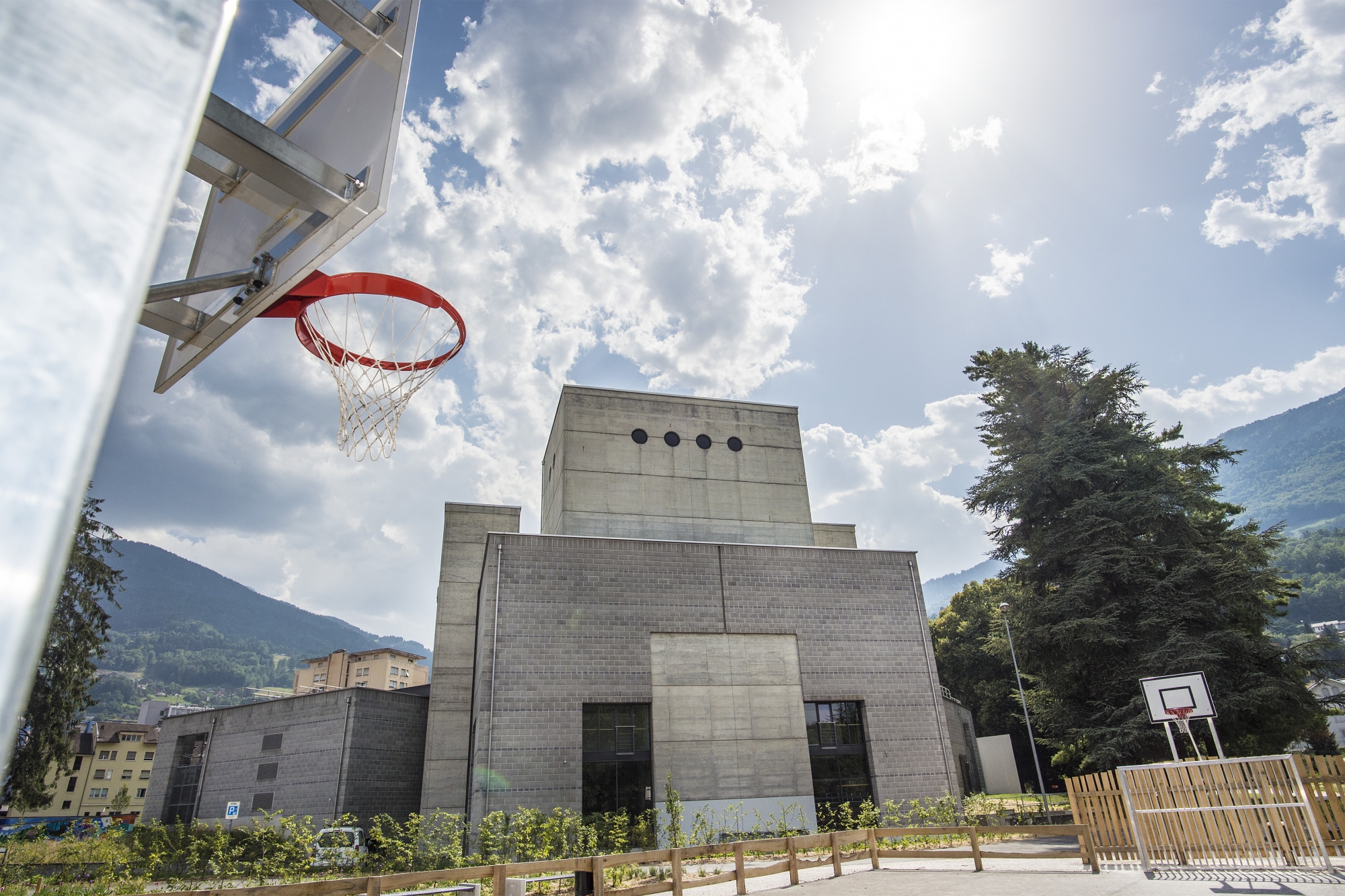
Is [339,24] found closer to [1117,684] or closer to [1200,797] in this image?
[1200,797]

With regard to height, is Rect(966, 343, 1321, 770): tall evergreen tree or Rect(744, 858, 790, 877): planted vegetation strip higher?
Rect(966, 343, 1321, 770): tall evergreen tree

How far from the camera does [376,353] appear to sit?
11.4 meters

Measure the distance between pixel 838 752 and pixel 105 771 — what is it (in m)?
83.2

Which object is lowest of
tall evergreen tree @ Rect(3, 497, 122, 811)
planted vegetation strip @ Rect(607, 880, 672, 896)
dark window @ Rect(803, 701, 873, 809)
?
planted vegetation strip @ Rect(607, 880, 672, 896)

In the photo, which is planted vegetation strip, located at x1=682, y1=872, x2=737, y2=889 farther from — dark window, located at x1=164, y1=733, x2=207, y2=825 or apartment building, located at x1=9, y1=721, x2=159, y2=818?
apartment building, located at x1=9, y1=721, x2=159, y2=818

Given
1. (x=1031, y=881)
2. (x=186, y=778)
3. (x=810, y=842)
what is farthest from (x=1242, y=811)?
(x=186, y=778)

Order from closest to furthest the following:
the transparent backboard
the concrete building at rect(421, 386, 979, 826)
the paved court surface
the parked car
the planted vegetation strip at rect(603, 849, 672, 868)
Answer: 1. the transparent backboard
2. the paved court surface
3. the planted vegetation strip at rect(603, 849, 672, 868)
4. the parked car
5. the concrete building at rect(421, 386, 979, 826)

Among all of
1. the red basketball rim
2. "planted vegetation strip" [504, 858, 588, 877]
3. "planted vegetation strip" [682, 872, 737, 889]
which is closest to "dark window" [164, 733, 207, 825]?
"planted vegetation strip" [504, 858, 588, 877]

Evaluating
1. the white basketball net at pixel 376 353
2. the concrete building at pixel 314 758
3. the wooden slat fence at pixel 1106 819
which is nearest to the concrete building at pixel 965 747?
the wooden slat fence at pixel 1106 819

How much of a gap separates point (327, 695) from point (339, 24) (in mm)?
31894

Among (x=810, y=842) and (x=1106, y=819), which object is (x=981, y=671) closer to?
(x=1106, y=819)

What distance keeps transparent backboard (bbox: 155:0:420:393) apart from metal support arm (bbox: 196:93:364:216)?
6cm

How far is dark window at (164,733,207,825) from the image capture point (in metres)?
35.8

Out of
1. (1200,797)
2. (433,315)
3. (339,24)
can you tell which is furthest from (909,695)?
(339,24)
